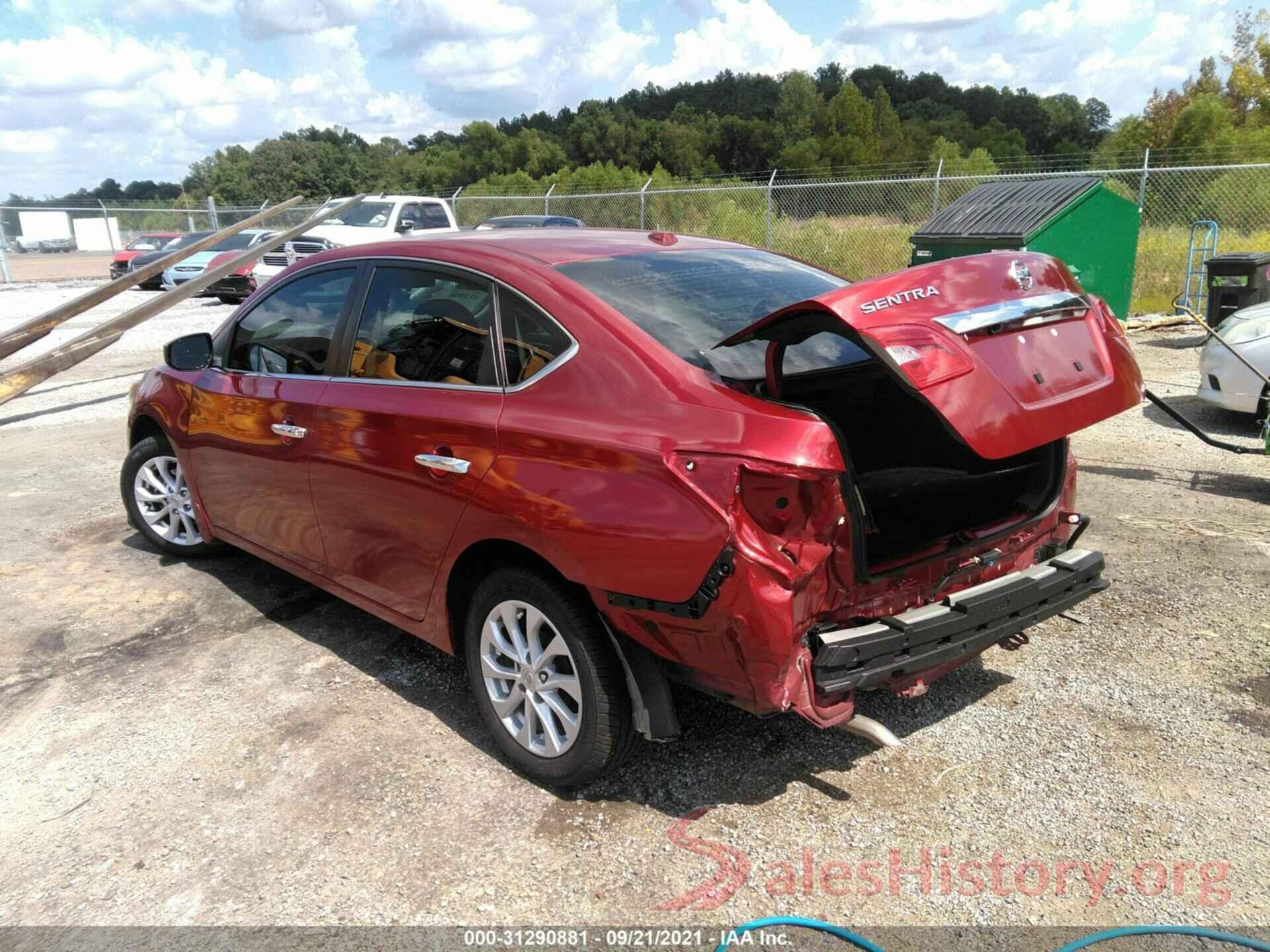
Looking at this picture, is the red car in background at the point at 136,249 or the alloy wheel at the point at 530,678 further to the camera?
the red car in background at the point at 136,249

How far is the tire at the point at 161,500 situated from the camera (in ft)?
16.3

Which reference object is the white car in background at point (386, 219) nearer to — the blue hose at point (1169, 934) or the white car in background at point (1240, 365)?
the white car in background at point (1240, 365)

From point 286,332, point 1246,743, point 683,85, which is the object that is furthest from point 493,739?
point 683,85

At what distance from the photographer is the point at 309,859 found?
8.91 feet

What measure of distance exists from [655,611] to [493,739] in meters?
1.01

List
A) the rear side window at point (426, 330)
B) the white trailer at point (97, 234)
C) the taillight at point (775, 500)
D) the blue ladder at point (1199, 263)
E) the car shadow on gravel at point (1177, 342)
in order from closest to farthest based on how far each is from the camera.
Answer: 1. the taillight at point (775, 500)
2. the rear side window at point (426, 330)
3. the car shadow on gravel at point (1177, 342)
4. the blue ladder at point (1199, 263)
5. the white trailer at point (97, 234)

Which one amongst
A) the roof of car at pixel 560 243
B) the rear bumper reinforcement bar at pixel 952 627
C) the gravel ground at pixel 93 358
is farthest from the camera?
the gravel ground at pixel 93 358

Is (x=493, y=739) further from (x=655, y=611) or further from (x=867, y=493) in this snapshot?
(x=867, y=493)

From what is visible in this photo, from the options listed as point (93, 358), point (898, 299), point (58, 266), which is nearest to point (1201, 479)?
point (898, 299)

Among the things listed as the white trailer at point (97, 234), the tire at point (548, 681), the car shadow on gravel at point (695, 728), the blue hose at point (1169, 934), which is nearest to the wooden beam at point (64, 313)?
the car shadow on gravel at point (695, 728)

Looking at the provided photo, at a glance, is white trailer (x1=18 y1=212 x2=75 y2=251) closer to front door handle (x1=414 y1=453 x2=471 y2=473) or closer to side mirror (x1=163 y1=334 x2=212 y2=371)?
side mirror (x1=163 y1=334 x2=212 y2=371)

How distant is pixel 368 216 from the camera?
16.4 meters

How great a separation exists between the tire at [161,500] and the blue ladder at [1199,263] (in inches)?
477

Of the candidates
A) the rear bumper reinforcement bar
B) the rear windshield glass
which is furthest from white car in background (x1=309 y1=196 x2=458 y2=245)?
the rear bumper reinforcement bar
